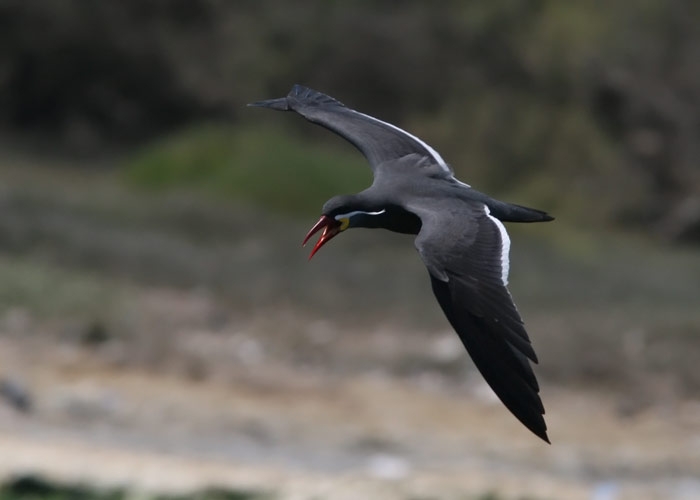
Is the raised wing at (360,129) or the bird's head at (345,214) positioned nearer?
the bird's head at (345,214)

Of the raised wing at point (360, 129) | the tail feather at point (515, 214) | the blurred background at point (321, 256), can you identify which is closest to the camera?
the tail feather at point (515, 214)

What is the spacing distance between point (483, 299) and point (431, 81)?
19.1m

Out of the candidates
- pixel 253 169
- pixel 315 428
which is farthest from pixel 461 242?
pixel 253 169

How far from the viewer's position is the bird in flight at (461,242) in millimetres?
6129

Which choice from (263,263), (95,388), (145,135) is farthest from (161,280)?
(145,135)

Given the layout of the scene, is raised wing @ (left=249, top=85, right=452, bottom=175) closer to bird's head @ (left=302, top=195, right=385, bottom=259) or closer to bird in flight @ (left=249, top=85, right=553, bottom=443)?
bird in flight @ (left=249, top=85, right=553, bottom=443)

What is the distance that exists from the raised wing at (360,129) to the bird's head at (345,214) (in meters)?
0.75

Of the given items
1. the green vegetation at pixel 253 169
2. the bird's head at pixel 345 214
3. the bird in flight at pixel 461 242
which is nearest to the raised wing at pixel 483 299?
the bird in flight at pixel 461 242

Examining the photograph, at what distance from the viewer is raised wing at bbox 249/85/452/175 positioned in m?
7.59

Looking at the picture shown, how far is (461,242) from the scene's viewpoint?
21.3 ft

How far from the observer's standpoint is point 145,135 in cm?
2444

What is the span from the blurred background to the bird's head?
4.06m

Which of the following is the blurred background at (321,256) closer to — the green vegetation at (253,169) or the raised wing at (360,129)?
the green vegetation at (253,169)

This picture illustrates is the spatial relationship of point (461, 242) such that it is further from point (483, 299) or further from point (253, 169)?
point (253, 169)
